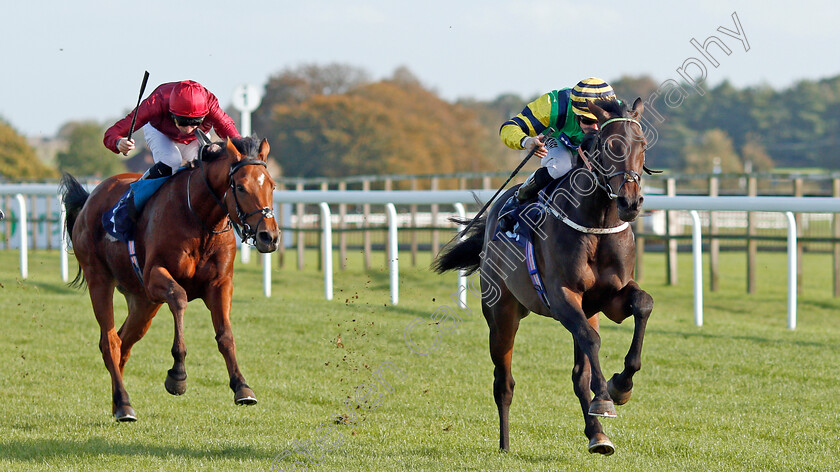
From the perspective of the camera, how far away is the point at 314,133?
127ft

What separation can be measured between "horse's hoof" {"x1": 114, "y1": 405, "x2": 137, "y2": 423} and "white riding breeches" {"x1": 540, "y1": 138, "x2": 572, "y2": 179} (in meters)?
2.38

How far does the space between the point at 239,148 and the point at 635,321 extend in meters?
2.08

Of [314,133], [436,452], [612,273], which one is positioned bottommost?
[436,452]

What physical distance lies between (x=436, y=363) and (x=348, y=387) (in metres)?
0.86

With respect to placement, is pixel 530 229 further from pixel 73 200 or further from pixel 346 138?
pixel 346 138

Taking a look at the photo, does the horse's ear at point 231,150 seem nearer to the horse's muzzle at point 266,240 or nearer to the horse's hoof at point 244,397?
the horse's muzzle at point 266,240

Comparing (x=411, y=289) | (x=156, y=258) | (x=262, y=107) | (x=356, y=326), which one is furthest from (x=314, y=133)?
(x=156, y=258)

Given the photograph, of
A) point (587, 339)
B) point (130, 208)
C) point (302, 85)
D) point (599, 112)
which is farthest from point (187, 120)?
point (302, 85)

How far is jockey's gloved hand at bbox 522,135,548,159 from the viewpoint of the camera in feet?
14.2

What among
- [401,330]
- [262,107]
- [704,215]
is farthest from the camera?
[262,107]

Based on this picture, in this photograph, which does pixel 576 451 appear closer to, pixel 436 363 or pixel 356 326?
pixel 436 363

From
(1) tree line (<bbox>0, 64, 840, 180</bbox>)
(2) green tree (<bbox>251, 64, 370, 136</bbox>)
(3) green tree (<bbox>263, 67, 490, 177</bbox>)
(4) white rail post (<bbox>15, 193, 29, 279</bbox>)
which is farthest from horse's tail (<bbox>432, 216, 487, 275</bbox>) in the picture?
(2) green tree (<bbox>251, 64, 370, 136</bbox>)

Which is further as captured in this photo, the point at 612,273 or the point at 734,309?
the point at 734,309

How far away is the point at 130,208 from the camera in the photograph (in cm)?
512
